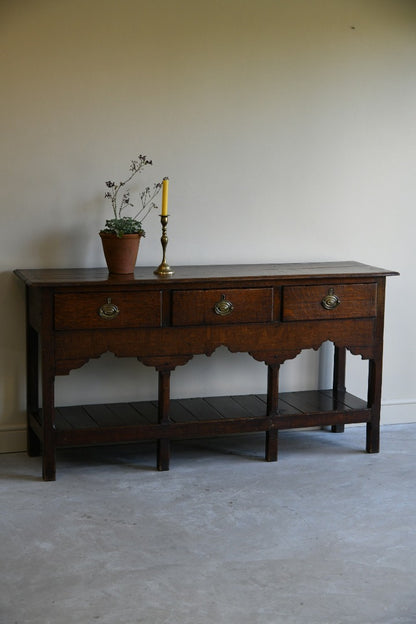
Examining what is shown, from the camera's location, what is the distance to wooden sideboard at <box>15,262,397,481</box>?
12.6ft

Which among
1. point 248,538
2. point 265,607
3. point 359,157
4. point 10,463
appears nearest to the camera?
point 265,607

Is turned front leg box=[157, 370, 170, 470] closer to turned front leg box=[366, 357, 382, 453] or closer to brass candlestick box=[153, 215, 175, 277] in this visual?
brass candlestick box=[153, 215, 175, 277]

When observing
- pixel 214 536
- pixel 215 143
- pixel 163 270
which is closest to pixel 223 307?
pixel 163 270

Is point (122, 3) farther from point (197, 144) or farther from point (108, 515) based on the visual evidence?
point (108, 515)

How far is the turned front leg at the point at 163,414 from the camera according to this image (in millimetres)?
3994

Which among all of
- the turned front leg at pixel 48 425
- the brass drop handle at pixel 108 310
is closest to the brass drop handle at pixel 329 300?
the brass drop handle at pixel 108 310

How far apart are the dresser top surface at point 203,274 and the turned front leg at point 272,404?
0.42 meters

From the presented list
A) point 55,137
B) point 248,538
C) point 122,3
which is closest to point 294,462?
point 248,538

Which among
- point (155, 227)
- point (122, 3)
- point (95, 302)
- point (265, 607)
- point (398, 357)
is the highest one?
point (122, 3)

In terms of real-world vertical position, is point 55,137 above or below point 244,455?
above

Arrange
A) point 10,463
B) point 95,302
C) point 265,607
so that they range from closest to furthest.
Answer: point 265,607 → point 95,302 → point 10,463

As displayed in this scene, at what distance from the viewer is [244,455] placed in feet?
Answer: 14.1

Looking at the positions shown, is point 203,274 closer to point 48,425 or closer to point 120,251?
point 120,251

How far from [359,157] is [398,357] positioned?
103 cm
